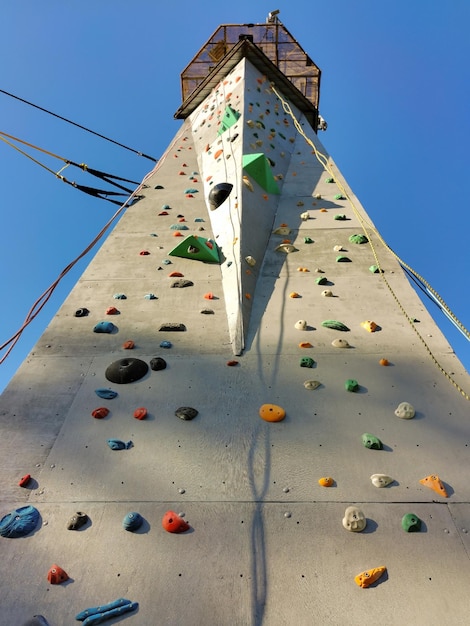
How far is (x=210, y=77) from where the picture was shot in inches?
270

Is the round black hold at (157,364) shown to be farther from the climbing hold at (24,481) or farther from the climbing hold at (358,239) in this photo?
the climbing hold at (358,239)

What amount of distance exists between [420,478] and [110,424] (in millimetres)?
1361

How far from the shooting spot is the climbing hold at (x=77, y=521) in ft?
5.06

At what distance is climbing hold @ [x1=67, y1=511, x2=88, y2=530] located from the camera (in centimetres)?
154

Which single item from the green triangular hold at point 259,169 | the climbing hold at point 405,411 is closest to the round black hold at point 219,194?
the green triangular hold at point 259,169

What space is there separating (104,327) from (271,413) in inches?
47.6

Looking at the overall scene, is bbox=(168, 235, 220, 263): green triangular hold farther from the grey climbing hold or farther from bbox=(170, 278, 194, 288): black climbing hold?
the grey climbing hold

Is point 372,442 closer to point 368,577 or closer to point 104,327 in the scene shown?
point 368,577

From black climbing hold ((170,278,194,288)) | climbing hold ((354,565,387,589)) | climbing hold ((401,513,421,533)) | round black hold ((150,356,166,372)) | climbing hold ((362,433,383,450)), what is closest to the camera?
climbing hold ((354,565,387,589))

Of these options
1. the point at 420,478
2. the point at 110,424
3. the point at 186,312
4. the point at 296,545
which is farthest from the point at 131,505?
the point at 186,312

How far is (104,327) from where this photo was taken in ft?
8.46

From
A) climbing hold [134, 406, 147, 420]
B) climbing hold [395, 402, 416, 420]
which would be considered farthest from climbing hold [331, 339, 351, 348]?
climbing hold [134, 406, 147, 420]

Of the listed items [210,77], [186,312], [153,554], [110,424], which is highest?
[210,77]

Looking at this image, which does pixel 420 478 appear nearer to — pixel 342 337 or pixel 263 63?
pixel 342 337
